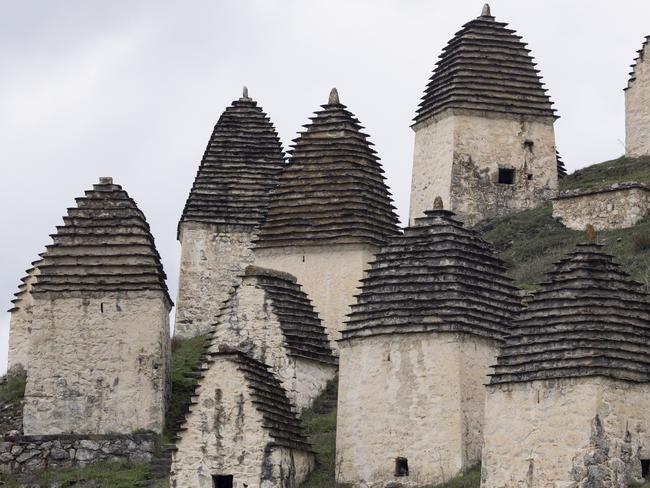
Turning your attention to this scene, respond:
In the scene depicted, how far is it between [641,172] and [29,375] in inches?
806

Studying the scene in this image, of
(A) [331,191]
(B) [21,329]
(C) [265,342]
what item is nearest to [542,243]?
(A) [331,191]

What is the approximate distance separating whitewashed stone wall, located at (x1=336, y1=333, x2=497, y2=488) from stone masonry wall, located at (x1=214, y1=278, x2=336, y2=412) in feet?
14.2

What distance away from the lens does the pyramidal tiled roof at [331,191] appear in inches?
2069

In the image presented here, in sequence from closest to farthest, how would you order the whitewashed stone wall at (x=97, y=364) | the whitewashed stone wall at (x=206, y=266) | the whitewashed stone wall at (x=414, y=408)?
the whitewashed stone wall at (x=414, y=408) → the whitewashed stone wall at (x=97, y=364) → the whitewashed stone wall at (x=206, y=266)

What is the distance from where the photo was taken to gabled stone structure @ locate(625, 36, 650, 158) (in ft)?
216

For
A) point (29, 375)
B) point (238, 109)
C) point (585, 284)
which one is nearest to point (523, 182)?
point (238, 109)

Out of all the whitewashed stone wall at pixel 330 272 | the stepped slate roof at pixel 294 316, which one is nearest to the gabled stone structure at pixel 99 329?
the stepped slate roof at pixel 294 316

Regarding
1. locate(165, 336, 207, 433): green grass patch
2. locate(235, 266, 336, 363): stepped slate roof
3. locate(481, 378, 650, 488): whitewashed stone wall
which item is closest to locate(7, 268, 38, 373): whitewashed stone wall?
locate(165, 336, 207, 433): green grass patch

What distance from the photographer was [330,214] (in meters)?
52.8

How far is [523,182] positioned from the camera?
205 feet

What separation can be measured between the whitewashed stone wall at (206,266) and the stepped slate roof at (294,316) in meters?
10.3

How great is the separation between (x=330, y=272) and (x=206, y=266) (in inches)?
367

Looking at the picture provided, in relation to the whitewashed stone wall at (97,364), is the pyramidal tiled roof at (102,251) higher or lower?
higher

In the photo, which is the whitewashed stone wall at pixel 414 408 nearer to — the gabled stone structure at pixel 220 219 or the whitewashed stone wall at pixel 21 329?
the whitewashed stone wall at pixel 21 329
